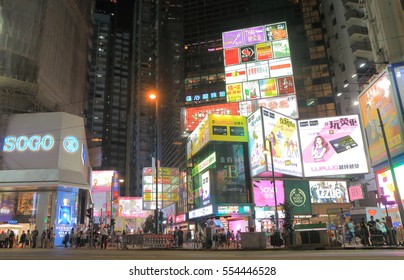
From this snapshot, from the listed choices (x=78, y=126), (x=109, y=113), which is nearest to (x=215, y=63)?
(x=78, y=126)

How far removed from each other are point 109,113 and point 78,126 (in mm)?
116199

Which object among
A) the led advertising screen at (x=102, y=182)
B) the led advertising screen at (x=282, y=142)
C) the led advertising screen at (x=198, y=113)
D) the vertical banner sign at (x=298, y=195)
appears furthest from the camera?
the led advertising screen at (x=102, y=182)

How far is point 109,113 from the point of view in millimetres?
145500

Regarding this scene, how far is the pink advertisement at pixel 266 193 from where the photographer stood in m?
38.1

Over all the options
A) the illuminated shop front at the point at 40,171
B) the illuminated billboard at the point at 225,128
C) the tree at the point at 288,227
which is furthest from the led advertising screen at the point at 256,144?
the illuminated shop front at the point at 40,171

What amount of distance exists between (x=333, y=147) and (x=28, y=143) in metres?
30.5

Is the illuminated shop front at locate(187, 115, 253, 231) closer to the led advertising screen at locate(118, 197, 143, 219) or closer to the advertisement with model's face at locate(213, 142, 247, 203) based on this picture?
the advertisement with model's face at locate(213, 142, 247, 203)

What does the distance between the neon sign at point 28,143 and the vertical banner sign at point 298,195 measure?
79.6 ft

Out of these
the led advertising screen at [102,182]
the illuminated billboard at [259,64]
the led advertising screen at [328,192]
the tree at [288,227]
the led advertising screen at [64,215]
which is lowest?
the tree at [288,227]

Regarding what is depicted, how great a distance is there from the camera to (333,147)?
3872 cm

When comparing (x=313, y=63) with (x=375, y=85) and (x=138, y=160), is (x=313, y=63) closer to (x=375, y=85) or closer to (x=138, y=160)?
(x=375, y=85)

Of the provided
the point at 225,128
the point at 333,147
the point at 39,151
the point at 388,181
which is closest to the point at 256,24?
the point at 225,128

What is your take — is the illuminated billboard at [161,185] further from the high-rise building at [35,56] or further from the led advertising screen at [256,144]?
the led advertising screen at [256,144]

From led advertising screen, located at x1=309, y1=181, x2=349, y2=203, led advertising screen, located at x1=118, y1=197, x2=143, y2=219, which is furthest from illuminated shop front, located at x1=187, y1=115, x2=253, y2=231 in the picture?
led advertising screen, located at x1=118, y1=197, x2=143, y2=219
